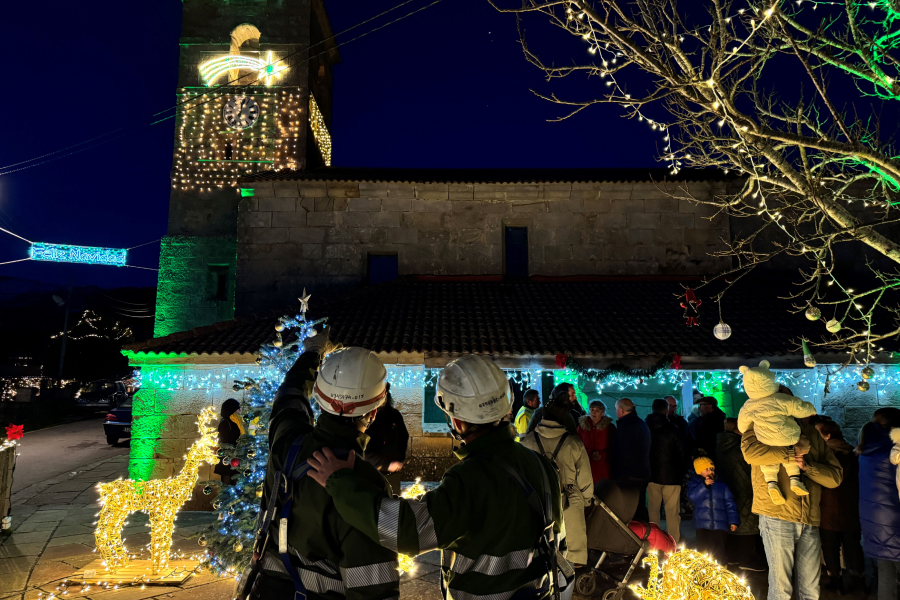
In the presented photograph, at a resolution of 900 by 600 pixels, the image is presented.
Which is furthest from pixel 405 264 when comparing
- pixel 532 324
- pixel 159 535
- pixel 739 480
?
pixel 739 480

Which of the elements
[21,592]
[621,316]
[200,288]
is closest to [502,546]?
[21,592]

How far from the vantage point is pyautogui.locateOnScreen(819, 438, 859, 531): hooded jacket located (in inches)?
232

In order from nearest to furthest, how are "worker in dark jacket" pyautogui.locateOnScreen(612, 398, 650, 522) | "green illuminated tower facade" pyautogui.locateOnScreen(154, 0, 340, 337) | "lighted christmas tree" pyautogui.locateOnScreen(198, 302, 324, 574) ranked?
1. "lighted christmas tree" pyautogui.locateOnScreen(198, 302, 324, 574)
2. "worker in dark jacket" pyautogui.locateOnScreen(612, 398, 650, 522)
3. "green illuminated tower facade" pyautogui.locateOnScreen(154, 0, 340, 337)

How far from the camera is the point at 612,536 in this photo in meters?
5.39

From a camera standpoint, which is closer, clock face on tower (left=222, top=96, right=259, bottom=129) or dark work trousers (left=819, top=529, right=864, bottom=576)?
dark work trousers (left=819, top=529, right=864, bottom=576)

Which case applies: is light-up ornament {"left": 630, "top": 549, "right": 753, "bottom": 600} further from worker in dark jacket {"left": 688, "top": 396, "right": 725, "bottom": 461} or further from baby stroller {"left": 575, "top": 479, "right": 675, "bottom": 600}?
worker in dark jacket {"left": 688, "top": 396, "right": 725, "bottom": 461}

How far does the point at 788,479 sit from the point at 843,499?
2.04 m

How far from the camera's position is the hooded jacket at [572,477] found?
5172 mm

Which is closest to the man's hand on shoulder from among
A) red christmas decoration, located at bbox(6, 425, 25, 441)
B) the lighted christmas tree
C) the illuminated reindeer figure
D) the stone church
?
the lighted christmas tree

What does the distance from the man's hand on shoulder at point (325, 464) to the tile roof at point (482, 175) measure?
13359 millimetres

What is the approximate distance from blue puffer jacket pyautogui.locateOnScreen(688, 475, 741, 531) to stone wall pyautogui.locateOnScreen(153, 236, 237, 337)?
1382 centimetres

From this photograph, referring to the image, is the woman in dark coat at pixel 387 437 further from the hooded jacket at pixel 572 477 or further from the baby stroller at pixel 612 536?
the baby stroller at pixel 612 536

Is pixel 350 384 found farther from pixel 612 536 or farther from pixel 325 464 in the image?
pixel 612 536

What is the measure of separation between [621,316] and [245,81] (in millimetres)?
13405
